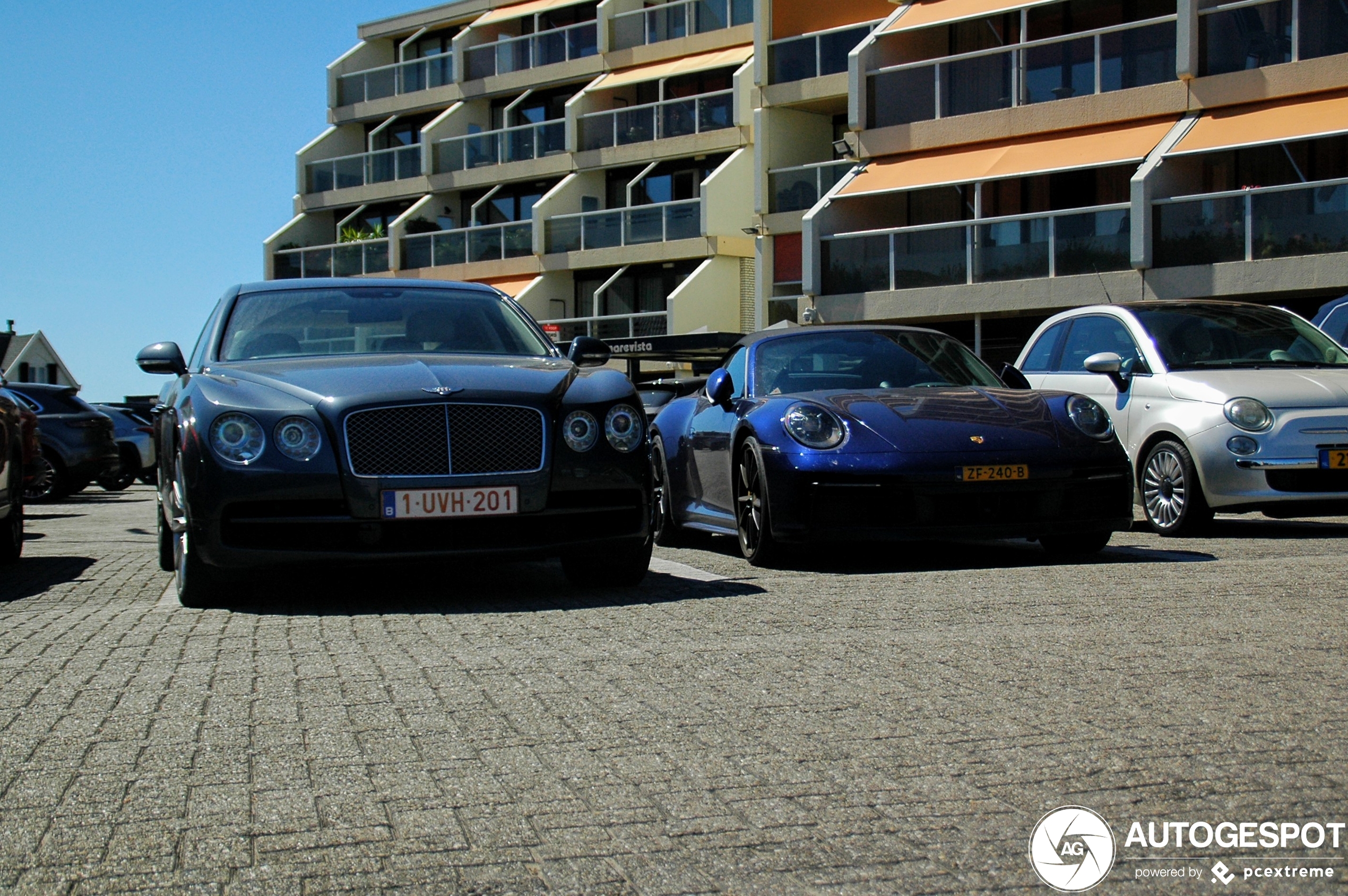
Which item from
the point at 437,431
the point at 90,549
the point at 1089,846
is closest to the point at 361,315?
the point at 437,431

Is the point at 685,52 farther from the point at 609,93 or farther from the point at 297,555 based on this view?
the point at 297,555

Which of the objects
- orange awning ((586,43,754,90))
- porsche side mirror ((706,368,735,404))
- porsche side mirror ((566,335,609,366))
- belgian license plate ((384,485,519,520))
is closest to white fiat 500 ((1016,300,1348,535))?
porsche side mirror ((706,368,735,404))

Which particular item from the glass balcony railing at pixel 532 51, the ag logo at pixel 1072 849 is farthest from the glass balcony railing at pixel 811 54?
the ag logo at pixel 1072 849

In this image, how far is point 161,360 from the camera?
792 cm

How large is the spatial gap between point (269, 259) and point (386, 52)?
8.67 metres

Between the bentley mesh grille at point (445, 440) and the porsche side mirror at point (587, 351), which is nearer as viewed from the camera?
the bentley mesh grille at point (445, 440)

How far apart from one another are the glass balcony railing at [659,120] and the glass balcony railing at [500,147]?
121 centimetres

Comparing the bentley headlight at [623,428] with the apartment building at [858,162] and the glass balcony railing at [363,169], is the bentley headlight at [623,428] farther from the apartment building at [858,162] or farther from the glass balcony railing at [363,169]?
the glass balcony railing at [363,169]

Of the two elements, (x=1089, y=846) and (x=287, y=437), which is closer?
(x=1089, y=846)

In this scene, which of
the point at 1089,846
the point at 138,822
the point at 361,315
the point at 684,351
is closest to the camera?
the point at 1089,846

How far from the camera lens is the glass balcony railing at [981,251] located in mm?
26391

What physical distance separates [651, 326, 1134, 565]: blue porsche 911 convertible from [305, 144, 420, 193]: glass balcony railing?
4317 centimetres

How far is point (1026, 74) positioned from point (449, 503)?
24876mm

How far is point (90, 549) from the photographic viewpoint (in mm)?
10938
